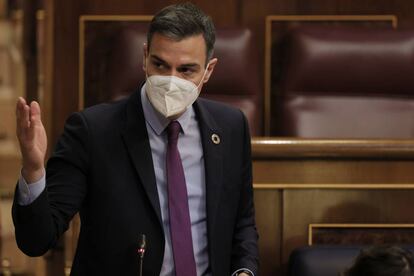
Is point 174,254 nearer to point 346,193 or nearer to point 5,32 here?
point 346,193

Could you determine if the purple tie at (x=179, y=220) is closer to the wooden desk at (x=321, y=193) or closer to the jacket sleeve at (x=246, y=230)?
the jacket sleeve at (x=246, y=230)

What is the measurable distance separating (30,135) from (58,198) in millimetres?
80

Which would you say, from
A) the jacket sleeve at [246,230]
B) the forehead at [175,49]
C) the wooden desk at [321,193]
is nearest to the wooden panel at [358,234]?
the wooden desk at [321,193]

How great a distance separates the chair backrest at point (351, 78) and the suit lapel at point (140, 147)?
47cm

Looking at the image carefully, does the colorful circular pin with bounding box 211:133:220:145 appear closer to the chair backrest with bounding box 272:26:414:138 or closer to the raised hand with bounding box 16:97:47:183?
the raised hand with bounding box 16:97:47:183

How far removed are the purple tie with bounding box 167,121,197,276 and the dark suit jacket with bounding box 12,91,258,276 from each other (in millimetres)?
11

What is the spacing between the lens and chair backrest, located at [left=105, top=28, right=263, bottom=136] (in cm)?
119

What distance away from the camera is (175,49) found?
73cm

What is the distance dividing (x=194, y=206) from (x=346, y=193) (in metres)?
0.23

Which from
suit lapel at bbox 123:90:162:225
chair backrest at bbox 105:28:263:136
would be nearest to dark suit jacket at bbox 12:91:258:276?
suit lapel at bbox 123:90:162:225

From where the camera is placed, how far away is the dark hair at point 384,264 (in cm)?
58

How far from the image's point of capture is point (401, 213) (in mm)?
936

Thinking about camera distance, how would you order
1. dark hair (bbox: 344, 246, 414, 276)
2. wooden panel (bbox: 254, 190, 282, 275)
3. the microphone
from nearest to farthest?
dark hair (bbox: 344, 246, 414, 276), the microphone, wooden panel (bbox: 254, 190, 282, 275)

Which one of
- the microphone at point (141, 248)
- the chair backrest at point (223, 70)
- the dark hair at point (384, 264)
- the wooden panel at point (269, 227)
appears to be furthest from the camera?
the chair backrest at point (223, 70)
